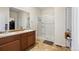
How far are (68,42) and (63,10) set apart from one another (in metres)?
0.51

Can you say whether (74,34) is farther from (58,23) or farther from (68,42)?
(58,23)

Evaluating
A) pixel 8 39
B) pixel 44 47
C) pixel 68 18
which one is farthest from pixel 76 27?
pixel 8 39

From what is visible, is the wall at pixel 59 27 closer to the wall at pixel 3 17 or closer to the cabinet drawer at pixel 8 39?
the cabinet drawer at pixel 8 39

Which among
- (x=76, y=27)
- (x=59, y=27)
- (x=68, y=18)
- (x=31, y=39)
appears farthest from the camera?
(x=31, y=39)

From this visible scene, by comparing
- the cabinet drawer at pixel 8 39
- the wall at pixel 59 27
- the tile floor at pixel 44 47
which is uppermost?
the wall at pixel 59 27

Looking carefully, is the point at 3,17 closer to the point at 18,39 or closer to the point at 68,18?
the point at 18,39

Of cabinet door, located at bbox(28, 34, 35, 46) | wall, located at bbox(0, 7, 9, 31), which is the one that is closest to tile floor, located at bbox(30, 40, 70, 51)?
cabinet door, located at bbox(28, 34, 35, 46)

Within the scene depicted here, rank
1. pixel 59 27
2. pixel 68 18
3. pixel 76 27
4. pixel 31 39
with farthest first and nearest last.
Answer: pixel 31 39
pixel 59 27
pixel 68 18
pixel 76 27

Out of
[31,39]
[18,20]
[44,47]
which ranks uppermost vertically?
[18,20]

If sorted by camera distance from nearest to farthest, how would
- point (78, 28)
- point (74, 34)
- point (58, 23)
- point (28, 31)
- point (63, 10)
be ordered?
point (78, 28) → point (74, 34) → point (63, 10) → point (58, 23) → point (28, 31)

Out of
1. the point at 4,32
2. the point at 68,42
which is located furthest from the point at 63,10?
the point at 4,32

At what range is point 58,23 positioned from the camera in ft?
5.82

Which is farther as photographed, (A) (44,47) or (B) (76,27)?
(A) (44,47)

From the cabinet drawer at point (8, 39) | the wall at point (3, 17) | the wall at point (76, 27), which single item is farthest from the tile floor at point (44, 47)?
the wall at point (3, 17)
